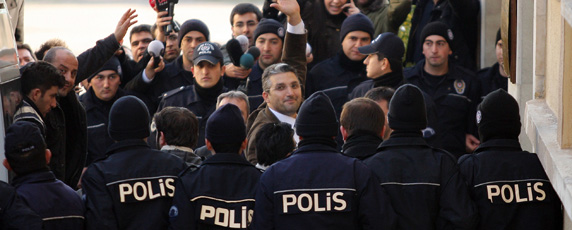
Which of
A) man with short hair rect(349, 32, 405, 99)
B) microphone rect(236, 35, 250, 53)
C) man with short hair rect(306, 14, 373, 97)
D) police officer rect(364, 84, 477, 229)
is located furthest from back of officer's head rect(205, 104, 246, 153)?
microphone rect(236, 35, 250, 53)

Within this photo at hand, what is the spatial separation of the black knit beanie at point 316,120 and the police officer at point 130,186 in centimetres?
74

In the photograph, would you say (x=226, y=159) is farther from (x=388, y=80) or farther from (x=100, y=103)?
(x=100, y=103)

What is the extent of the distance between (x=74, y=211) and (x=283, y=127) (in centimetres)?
127

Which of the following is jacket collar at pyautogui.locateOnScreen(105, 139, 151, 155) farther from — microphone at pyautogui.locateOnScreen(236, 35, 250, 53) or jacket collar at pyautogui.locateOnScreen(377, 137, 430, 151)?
microphone at pyautogui.locateOnScreen(236, 35, 250, 53)

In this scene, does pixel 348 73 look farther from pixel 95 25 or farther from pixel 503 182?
pixel 95 25

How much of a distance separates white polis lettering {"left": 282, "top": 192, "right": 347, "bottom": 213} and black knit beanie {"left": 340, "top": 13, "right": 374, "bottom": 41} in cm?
372

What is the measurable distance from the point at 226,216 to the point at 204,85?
9.90 feet

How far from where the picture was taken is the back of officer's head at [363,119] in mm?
5891

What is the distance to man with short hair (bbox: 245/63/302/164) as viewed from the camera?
747cm

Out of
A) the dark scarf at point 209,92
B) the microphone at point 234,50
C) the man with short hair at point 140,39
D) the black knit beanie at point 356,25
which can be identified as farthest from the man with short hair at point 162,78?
the black knit beanie at point 356,25

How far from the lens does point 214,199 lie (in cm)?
549

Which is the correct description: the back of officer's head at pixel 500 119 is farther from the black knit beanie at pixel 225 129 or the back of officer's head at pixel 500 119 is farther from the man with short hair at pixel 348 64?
the man with short hair at pixel 348 64

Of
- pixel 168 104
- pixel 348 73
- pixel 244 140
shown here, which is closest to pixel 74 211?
pixel 244 140

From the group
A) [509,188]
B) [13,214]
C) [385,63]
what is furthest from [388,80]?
[13,214]
